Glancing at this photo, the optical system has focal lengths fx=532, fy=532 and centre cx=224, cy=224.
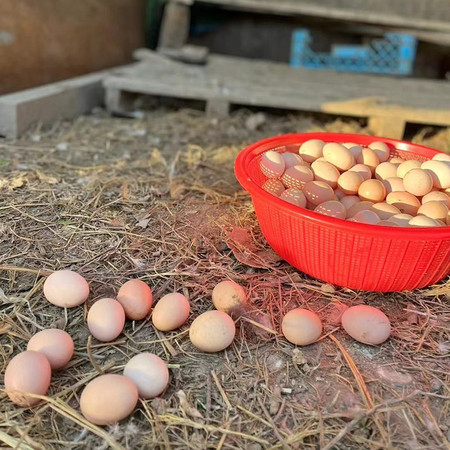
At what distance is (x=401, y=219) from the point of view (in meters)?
1.69

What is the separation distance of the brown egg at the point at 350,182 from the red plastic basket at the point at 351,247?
325mm

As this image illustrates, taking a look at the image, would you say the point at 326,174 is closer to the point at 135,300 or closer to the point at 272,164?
the point at 272,164

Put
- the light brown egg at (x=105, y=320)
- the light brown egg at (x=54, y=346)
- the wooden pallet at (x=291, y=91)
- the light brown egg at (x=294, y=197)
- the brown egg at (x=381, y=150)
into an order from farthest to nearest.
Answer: the wooden pallet at (x=291, y=91), the brown egg at (x=381, y=150), the light brown egg at (x=294, y=197), the light brown egg at (x=105, y=320), the light brown egg at (x=54, y=346)

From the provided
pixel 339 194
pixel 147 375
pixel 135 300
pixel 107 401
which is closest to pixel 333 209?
pixel 339 194

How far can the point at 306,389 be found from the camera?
1370 mm

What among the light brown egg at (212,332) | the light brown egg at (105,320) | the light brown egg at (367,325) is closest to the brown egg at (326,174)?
the light brown egg at (367,325)

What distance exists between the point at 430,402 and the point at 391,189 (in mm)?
806

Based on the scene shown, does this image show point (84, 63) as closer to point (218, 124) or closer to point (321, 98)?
point (218, 124)

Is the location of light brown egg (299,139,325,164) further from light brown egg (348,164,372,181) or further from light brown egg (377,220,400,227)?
light brown egg (377,220,400,227)

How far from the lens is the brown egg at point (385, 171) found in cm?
197

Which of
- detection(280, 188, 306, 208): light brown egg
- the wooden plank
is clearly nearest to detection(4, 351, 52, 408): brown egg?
detection(280, 188, 306, 208): light brown egg

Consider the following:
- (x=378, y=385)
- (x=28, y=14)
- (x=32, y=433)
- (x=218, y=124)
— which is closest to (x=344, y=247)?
(x=378, y=385)

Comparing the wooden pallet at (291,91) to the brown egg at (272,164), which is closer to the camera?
the brown egg at (272,164)

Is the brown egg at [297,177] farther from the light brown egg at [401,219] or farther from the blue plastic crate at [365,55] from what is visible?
the blue plastic crate at [365,55]
